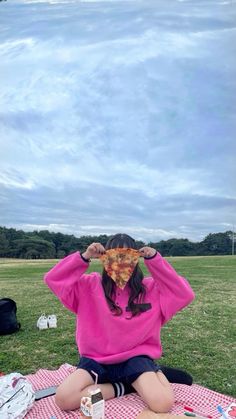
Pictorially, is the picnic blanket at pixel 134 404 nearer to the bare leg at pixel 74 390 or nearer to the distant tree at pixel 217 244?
the bare leg at pixel 74 390

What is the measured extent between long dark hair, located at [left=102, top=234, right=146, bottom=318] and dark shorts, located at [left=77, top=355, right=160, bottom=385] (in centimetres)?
51

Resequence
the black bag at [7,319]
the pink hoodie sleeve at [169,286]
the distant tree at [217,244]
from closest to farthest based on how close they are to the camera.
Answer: the pink hoodie sleeve at [169,286], the black bag at [7,319], the distant tree at [217,244]

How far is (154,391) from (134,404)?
0.29 m

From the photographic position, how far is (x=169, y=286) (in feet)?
14.7

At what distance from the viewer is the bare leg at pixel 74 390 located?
12.9ft

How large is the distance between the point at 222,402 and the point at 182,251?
28082mm

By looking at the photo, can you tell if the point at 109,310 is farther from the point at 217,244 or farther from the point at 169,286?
the point at 217,244

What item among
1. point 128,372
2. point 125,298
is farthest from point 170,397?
point 125,298

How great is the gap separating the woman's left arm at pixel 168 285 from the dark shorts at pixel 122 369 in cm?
58

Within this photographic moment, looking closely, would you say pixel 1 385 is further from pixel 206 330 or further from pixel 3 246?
pixel 3 246

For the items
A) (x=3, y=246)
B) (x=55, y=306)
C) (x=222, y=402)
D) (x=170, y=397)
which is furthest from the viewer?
(x=3, y=246)

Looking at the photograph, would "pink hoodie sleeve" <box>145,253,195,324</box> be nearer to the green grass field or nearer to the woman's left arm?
the woman's left arm

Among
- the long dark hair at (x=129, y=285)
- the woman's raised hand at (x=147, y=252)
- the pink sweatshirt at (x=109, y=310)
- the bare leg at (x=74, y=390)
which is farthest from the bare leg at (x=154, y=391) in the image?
the woman's raised hand at (x=147, y=252)

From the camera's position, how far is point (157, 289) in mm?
4570
